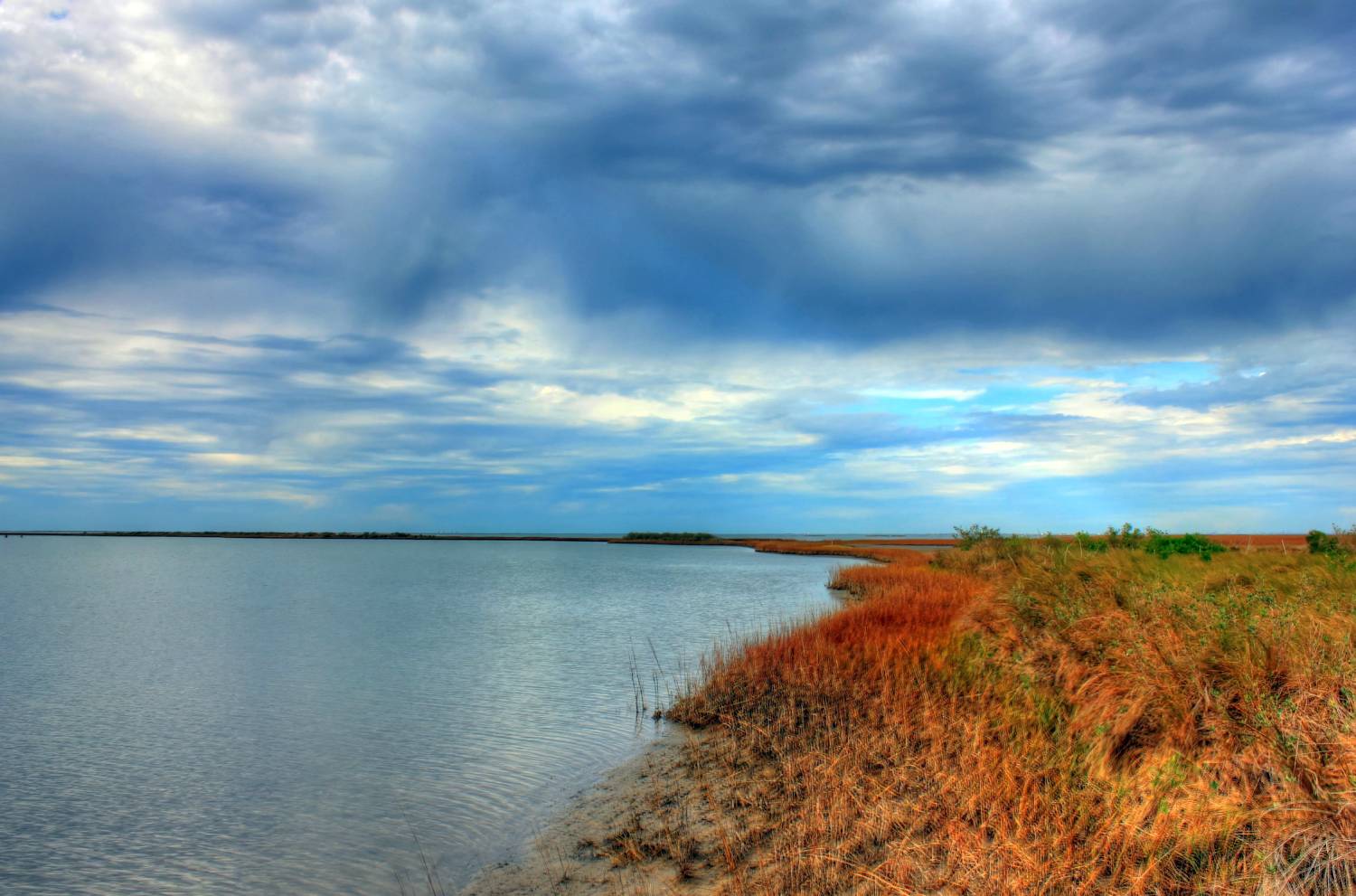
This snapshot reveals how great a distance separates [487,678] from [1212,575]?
16.0 m

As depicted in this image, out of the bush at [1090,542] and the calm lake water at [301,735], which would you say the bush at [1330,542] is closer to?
the bush at [1090,542]

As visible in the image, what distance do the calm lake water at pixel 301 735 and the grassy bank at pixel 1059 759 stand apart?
299cm

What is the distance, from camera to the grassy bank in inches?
228

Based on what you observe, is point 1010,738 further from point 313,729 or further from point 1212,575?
point 313,729

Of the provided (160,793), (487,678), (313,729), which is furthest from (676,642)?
(160,793)

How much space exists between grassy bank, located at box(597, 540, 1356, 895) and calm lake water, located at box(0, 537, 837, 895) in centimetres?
299

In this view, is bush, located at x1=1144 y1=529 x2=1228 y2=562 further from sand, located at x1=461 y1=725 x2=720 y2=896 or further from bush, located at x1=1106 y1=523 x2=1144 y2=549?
sand, located at x1=461 y1=725 x2=720 y2=896

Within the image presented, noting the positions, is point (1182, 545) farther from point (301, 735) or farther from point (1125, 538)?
point (301, 735)

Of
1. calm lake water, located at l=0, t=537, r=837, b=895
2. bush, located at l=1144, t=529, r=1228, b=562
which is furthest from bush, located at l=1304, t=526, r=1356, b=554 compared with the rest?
calm lake water, located at l=0, t=537, r=837, b=895

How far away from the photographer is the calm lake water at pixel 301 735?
29.0 feet

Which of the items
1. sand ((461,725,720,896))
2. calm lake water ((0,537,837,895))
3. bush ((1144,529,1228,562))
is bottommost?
calm lake water ((0,537,837,895))

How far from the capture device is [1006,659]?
12.0 m

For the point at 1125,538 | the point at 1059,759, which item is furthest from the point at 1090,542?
the point at 1059,759

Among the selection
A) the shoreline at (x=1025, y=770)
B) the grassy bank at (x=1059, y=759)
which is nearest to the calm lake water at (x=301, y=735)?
the shoreline at (x=1025, y=770)
